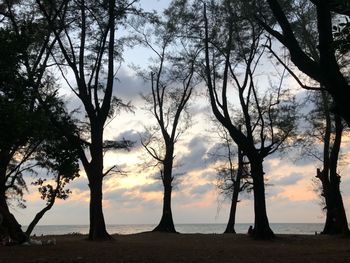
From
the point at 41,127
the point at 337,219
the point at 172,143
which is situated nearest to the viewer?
the point at 41,127

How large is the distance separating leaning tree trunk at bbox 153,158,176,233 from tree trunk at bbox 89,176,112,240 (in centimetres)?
1213

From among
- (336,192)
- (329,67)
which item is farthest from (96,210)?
(329,67)

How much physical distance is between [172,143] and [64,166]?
1792cm

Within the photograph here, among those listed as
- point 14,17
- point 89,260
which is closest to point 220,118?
point 14,17

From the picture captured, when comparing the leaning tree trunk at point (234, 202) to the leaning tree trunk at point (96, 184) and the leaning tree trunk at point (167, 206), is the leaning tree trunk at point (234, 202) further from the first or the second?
the leaning tree trunk at point (96, 184)

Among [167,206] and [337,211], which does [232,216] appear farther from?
[337,211]

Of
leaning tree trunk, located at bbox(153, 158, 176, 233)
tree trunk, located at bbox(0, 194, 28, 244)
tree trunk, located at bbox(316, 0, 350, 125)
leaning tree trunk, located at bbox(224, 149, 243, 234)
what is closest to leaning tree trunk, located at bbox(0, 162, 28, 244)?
tree trunk, located at bbox(0, 194, 28, 244)

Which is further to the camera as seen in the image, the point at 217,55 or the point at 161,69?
the point at 161,69

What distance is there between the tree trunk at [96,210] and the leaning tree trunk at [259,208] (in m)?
7.95

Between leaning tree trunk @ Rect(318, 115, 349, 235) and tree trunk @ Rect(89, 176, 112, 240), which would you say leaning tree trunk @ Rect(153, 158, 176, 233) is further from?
A: tree trunk @ Rect(89, 176, 112, 240)

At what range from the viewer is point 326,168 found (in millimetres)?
32625

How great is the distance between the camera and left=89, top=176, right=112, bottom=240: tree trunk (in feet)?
79.9

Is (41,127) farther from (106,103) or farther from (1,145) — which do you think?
(106,103)

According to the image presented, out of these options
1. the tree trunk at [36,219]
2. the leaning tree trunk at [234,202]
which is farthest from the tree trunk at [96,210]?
the leaning tree trunk at [234,202]
